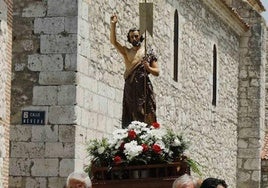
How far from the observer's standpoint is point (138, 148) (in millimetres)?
9500

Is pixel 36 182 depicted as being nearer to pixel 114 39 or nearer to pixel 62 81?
pixel 62 81

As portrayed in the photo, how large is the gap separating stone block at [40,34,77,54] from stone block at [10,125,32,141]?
43.7 inches

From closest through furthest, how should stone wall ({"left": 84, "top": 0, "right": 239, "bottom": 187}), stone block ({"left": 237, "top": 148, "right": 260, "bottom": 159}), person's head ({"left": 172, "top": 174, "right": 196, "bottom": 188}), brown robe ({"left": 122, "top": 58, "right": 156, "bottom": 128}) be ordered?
person's head ({"left": 172, "top": 174, "right": 196, "bottom": 188}) → brown robe ({"left": 122, "top": 58, "right": 156, "bottom": 128}) → stone wall ({"left": 84, "top": 0, "right": 239, "bottom": 187}) → stone block ({"left": 237, "top": 148, "right": 260, "bottom": 159})

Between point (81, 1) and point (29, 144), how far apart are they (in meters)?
2.16

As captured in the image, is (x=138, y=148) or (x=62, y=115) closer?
(x=138, y=148)

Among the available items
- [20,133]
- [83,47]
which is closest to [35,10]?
[83,47]

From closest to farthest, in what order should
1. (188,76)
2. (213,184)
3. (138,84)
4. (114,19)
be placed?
1. (213,184)
2. (138,84)
3. (114,19)
4. (188,76)

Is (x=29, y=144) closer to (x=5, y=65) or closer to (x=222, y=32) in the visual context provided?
(x=5, y=65)

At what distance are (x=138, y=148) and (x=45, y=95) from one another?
408cm

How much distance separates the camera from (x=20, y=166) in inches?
523

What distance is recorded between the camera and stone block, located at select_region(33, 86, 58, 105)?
43.7 ft

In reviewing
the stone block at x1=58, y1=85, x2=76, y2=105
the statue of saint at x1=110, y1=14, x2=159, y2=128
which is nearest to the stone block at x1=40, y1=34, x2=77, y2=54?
the stone block at x1=58, y1=85, x2=76, y2=105

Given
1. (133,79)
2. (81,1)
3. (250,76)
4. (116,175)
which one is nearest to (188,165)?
(116,175)

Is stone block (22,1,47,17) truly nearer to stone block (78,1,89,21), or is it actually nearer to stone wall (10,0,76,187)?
stone wall (10,0,76,187)
